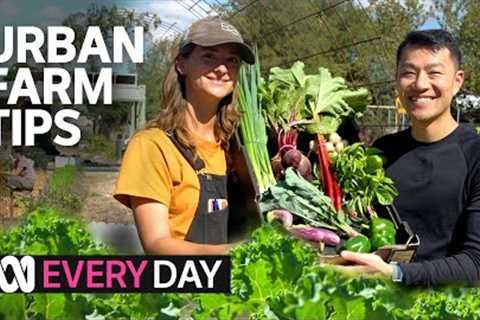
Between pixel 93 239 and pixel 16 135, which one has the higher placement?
pixel 16 135

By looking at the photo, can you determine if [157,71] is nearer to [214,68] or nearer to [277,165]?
[214,68]

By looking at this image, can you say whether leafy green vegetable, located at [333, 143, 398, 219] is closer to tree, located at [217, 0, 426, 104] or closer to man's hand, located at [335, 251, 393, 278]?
man's hand, located at [335, 251, 393, 278]

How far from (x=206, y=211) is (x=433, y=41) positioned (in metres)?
0.63

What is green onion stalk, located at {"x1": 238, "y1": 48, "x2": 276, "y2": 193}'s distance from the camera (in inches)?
63.4

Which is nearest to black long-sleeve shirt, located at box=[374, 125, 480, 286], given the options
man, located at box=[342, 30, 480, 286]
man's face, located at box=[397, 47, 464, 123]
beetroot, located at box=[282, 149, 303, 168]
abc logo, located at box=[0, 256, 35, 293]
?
man, located at box=[342, 30, 480, 286]

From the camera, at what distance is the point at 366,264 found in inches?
56.0

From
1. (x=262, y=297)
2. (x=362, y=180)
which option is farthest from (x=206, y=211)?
(x=362, y=180)

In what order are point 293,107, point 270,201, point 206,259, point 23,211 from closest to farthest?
point 206,259, point 23,211, point 270,201, point 293,107

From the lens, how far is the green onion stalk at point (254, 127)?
5.29 feet

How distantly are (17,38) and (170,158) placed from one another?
0.38m

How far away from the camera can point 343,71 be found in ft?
6.97

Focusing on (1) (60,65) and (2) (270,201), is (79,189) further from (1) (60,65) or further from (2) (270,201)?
(2) (270,201)

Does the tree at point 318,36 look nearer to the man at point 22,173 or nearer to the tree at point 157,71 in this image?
the tree at point 157,71

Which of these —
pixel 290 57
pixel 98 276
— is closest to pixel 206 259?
pixel 98 276
